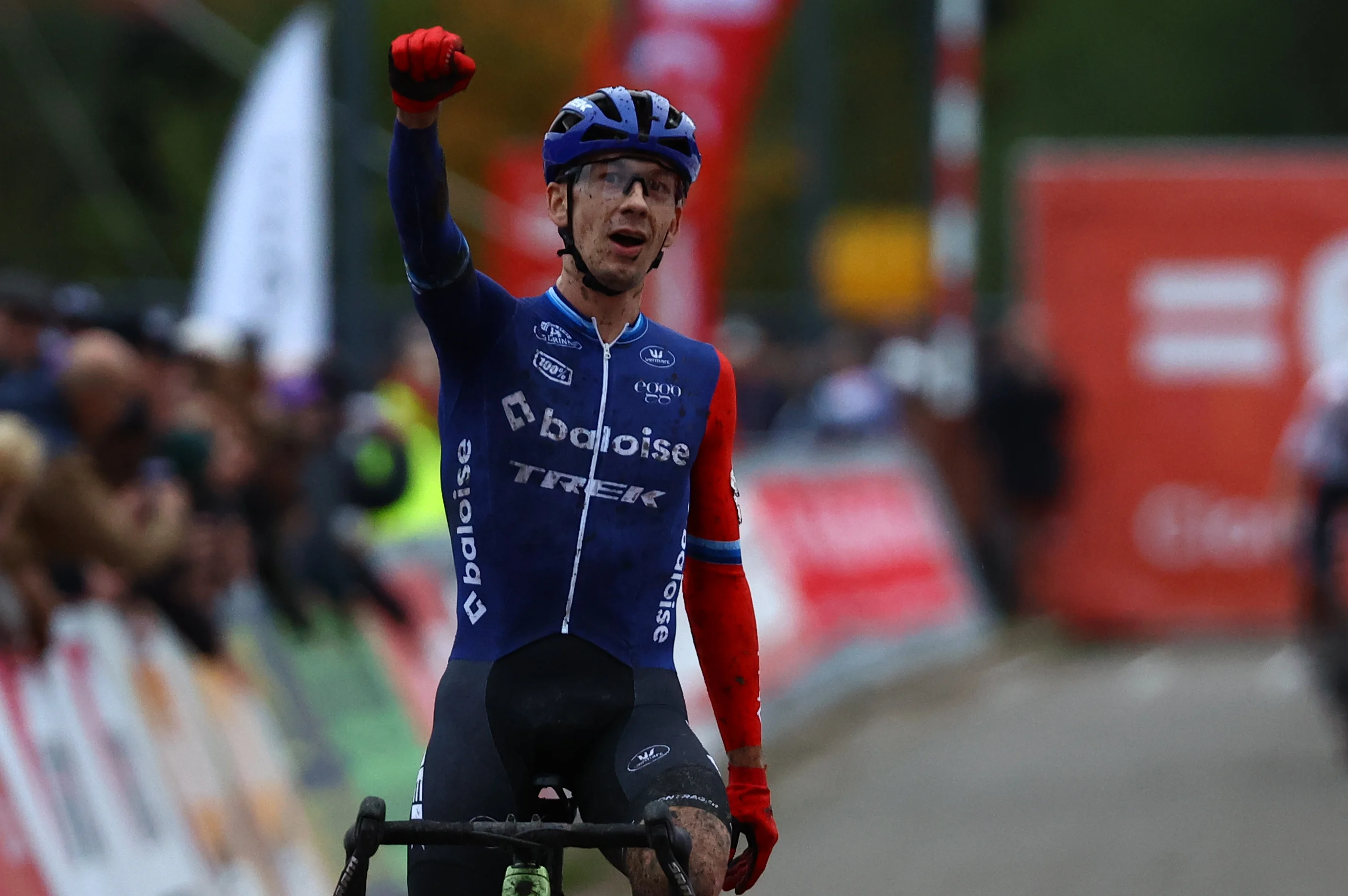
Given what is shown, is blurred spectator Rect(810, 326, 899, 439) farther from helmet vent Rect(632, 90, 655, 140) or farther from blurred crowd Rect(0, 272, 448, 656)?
helmet vent Rect(632, 90, 655, 140)

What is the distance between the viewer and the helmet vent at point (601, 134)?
5.00 meters

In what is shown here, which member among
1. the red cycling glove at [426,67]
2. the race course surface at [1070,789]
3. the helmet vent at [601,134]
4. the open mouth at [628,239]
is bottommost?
the race course surface at [1070,789]

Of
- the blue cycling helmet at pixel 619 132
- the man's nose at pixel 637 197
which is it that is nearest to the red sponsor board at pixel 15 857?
the blue cycling helmet at pixel 619 132

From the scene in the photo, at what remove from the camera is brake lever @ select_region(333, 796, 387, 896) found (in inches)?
177

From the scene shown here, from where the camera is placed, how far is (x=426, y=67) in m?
4.62

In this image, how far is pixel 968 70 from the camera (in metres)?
25.9

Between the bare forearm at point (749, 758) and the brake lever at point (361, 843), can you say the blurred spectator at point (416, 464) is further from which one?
the brake lever at point (361, 843)

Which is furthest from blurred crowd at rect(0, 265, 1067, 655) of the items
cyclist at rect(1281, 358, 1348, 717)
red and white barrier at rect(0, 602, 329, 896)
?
cyclist at rect(1281, 358, 1348, 717)

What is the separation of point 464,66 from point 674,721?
4.36 ft

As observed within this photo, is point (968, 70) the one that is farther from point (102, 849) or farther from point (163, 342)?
point (102, 849)

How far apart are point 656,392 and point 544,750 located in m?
0.74

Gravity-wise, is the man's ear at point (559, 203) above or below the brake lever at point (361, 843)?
above

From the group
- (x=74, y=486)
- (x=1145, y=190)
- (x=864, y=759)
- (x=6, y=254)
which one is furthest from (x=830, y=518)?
(x=6, y=254)

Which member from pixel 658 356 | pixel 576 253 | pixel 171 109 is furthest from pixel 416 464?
pixel 171 109
